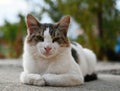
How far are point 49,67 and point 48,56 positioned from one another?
0.19 m

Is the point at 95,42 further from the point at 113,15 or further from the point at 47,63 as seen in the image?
the point at 47,63

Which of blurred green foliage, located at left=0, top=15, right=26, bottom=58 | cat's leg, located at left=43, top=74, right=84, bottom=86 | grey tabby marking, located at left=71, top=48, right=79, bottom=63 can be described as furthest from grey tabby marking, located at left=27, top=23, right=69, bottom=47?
blurred green foliage, located at left=0, top=15, right=26, bottom=58

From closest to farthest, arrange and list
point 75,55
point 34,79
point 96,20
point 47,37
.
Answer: point 47,37 → point 34,79 → point 75,55 → point 96,20

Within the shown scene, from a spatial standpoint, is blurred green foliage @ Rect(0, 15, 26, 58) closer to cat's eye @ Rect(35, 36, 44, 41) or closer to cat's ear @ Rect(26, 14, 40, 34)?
cat's ear @ Rect(26, 14, 40, 34)

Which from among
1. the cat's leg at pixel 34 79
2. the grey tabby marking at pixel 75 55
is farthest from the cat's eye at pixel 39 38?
the grey tabby marking at pixel 75 55

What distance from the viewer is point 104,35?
10.3 metres

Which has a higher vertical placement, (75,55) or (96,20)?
(96,20)

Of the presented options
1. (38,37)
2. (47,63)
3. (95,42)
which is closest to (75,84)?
(47,63)

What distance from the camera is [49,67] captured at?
143 inches

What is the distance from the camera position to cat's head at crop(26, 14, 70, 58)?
342cm

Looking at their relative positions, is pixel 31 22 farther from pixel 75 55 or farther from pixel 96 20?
pixel 96 20

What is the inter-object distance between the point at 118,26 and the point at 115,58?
991 millimetres

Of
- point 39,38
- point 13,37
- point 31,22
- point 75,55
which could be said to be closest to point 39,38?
point 39,38

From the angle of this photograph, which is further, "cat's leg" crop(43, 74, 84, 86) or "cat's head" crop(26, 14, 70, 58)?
"cat's leg" crop(43, 74, 84, 86)
